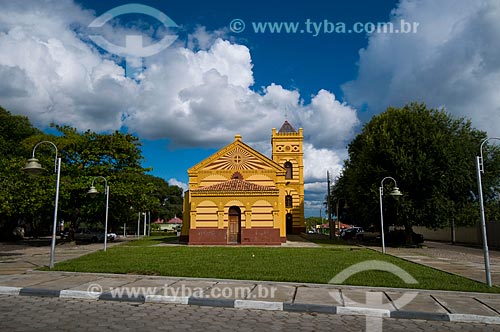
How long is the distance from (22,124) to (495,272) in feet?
135

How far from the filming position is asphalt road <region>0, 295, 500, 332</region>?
6965 millimetres

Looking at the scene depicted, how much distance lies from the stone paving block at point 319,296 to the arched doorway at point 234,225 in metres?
19.8

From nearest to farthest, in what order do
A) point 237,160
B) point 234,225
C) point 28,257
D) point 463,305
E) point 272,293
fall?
point 463,305
point 272,293
point 28,257
point 234,225
point 237,160

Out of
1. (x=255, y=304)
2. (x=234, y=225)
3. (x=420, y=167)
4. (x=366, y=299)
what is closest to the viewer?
(x=255, y=304)

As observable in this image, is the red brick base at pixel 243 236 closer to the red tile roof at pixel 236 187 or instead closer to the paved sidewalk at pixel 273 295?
the red tile roof at pixel 236 187

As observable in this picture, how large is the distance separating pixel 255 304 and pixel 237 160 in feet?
88.0

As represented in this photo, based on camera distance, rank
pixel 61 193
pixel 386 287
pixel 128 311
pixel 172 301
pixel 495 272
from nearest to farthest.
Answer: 1. pixel 128 311
2. pixel 172 301
3. pixel 386 287
4. pixel 495 272
5. pixel 61 193

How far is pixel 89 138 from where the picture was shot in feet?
106

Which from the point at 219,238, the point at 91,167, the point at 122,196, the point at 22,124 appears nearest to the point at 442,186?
the point at 219,238

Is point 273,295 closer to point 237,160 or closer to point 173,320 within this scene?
point 173,320

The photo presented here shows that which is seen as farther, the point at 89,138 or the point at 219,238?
the point at 89,138

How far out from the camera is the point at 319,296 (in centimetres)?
968

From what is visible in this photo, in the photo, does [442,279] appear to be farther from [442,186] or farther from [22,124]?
[22,124]

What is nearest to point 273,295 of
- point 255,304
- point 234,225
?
point 255,304
